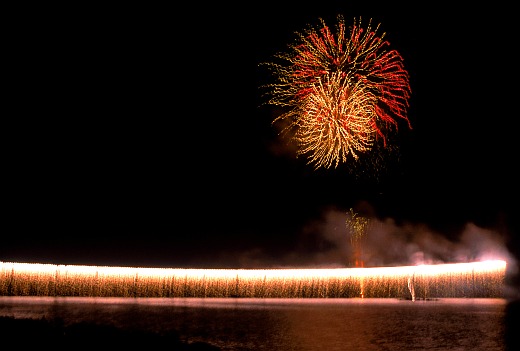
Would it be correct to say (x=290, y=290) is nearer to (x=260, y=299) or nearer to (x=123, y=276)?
(x=260, y=299)

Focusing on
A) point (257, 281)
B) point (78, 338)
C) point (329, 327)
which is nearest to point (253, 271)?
point (257, 281)

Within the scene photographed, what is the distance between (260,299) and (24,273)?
17378mm

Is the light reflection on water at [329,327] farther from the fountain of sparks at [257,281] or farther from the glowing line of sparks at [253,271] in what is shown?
the fountain of sparks at [257,281]

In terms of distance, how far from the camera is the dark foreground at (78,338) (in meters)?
11.6

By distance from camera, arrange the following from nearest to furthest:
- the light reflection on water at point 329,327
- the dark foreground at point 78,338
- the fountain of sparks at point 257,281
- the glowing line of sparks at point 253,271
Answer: the dark foreground at point 78,338 → the light reflection on water at point 329,327 → the glowing line of sparks at point 253,271 → the fountain of sparks at point 257,281

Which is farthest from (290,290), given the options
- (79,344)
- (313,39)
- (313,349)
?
(79,344)

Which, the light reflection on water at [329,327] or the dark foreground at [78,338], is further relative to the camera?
the light reflection on water at [329,327]

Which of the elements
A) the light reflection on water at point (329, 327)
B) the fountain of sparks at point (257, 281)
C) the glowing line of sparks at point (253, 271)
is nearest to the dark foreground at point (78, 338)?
the light reflection on water at point (329, 327)

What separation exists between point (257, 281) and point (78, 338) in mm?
27603

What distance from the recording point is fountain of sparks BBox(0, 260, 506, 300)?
3606 cm

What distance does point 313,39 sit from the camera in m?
22.0

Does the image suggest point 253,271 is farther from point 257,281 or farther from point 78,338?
point 78,338

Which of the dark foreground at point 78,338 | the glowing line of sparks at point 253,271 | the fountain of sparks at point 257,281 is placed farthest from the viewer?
the fountain of sparks at point 257,281

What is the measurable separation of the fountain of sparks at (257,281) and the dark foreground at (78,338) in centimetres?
2473
